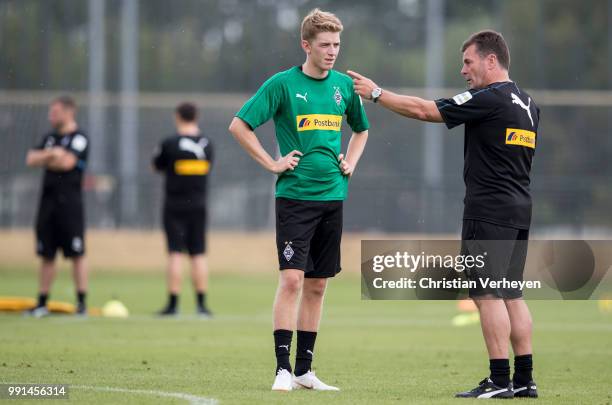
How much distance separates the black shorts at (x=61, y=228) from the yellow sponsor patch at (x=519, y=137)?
7554 millimetres

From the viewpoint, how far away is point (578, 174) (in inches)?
882

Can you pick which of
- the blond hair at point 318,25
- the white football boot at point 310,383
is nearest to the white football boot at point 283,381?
the white football boot at point 310,383

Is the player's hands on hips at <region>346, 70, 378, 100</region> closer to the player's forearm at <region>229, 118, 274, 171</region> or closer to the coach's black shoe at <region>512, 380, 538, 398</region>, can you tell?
the player's forearm at <region>229, 118, 274, 171</region>

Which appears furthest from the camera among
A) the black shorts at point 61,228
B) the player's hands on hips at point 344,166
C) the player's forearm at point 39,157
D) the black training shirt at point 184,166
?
the black training shirt at point 184,166

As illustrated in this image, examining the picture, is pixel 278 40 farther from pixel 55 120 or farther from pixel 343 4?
pixel 55 120

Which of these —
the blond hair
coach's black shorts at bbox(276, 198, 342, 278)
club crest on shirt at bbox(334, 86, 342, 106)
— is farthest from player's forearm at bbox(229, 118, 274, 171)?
the blond hair

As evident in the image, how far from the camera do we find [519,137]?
24.2ft

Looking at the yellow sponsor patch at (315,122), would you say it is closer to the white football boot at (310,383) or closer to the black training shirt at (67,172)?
the white football boot at (310,383)

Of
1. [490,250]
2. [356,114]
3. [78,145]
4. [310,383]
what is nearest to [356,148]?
[356,114]

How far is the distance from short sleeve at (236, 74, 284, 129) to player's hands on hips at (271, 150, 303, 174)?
0.28 meters

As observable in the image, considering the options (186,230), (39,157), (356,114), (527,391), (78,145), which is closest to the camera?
(527,391)

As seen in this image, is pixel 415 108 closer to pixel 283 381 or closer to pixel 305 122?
pixel 305 122

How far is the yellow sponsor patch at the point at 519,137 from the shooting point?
736cm

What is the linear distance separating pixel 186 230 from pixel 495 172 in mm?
7446
